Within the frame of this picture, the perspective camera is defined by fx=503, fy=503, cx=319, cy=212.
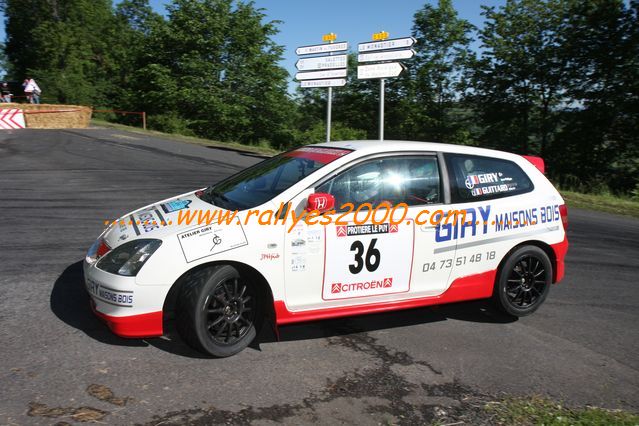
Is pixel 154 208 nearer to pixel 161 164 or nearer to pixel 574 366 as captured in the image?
pixel 574 366

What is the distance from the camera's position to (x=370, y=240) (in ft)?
13.4

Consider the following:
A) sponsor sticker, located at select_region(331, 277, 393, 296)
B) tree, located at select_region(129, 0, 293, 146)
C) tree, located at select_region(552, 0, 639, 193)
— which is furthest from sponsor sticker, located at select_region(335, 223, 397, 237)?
tree, located at select_region(129, 0, 293, 146)

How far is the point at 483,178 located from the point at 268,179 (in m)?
2.02

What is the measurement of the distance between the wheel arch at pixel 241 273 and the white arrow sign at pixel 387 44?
1318 centimetres

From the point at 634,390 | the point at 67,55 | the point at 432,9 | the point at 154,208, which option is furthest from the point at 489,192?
the point at 67,55

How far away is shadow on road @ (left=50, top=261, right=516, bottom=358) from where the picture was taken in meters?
3.96

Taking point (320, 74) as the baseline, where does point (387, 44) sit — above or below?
above

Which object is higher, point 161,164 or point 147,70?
point 147,70

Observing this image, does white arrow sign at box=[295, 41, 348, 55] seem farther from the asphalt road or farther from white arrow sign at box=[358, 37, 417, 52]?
the asphalt road

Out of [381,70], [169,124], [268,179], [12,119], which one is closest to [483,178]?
[268,179]

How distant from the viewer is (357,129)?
44406mm

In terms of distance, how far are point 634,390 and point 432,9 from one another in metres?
36.8

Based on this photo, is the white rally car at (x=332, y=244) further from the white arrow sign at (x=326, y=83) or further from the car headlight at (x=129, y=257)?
the white arrow sign at (x=326, y=83)

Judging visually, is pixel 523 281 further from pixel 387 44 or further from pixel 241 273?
pixel 387 44
